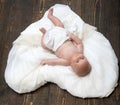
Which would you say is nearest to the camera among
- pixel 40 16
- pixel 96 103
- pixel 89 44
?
pixel 96 103

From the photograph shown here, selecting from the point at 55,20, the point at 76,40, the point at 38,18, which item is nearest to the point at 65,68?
the point at 76,40

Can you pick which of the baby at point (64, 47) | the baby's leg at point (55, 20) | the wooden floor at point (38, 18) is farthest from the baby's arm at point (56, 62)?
the baby's leg at point (55, 20)

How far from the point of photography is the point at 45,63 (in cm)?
166

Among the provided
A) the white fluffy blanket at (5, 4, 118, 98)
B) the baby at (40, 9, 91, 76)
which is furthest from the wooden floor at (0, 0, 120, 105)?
the baby at (40, 9, 91, 76)

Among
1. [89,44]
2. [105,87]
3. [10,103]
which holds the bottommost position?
[10,103]

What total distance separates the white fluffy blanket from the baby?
0.03 metres

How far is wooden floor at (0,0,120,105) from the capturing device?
1614mm

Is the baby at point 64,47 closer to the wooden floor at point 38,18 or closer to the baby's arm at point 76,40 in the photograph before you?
the baby's arm at point 76,40

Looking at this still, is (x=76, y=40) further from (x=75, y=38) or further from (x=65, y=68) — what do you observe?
(x=65, y=68)

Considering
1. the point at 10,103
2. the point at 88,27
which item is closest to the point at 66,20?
the point at 88,27

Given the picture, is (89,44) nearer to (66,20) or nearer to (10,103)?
(66,20)

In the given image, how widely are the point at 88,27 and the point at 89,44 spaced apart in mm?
125

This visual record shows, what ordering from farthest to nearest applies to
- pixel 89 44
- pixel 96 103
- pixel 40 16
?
pixel 40 16, pixel 89 44, pixel 96 103

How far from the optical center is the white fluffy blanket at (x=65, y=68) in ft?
5.23
